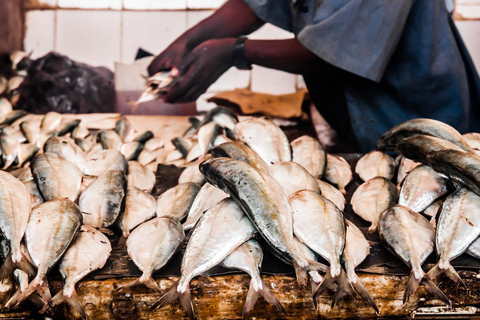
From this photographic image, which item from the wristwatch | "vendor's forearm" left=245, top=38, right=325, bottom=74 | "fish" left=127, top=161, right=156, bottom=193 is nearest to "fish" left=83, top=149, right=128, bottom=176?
"fish" left=127, top=161, right=156, bottom=193

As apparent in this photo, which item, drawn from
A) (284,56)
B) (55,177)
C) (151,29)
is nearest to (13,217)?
(55,177)

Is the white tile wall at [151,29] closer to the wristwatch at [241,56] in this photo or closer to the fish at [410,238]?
the wristwatch at [241,56]

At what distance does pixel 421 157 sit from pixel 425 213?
0.83ft

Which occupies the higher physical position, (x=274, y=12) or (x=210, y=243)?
(x=274, y=12)

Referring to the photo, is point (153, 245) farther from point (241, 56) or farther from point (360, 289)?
point (241, 56)

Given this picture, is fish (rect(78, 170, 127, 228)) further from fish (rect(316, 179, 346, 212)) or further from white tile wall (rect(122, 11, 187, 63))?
white tile wall (rect(122, 11, 187, 63))

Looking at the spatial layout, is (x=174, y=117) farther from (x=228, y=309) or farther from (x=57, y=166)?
(x=228, y=309)

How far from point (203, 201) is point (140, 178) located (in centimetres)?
62

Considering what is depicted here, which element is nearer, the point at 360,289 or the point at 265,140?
the point at 360,289

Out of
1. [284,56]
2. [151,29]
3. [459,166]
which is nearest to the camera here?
[459,166]

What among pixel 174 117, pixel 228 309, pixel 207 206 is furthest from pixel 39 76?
pixel 228 309

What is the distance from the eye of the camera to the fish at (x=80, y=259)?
56.8 inches

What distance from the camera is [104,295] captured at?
1.57m

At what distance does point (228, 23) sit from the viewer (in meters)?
4.04
